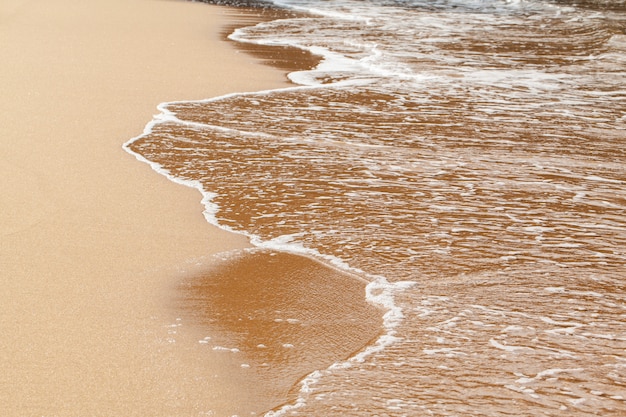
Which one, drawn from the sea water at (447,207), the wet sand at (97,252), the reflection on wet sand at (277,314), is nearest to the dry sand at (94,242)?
the wet sand at (97,252)

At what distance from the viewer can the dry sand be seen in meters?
3.03

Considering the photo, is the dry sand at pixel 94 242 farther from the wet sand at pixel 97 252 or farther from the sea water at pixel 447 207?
the sea water at pixel 447 207

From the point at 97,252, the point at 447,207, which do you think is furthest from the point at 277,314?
the point at 447,207

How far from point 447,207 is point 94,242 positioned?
75.1 inches

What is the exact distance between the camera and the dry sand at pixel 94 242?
303cm

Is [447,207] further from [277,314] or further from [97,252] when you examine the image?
[97,252]

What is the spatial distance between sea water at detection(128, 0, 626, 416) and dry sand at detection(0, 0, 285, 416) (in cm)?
31

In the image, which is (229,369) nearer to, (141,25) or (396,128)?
(396,128)

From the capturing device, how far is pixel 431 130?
22.1 ft

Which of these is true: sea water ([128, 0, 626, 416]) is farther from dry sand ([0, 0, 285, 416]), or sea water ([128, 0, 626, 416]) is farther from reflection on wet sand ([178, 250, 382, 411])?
dry sand ([0, 0, 285, 416])

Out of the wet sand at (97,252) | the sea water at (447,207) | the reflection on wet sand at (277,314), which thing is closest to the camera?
the wet sand at (97,252)

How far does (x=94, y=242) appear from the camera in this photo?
4.26 metres

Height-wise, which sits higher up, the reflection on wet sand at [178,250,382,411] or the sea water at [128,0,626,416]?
the sea water at [128,0,626,416]

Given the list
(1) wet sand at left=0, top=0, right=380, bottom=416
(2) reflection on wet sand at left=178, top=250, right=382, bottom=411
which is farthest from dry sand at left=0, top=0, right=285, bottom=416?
(2) reflection on wet sand at left=178, top=250, right=382, bottom=411
